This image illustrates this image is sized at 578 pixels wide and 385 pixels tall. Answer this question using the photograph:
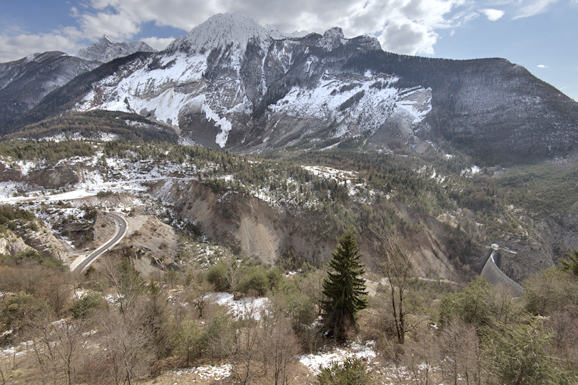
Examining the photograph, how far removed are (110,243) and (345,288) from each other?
134ft

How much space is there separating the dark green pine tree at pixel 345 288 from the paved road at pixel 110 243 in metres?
36.1

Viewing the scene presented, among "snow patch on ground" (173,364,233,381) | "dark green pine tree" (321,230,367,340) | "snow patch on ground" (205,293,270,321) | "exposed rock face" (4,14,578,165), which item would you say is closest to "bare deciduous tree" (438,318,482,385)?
"dark green pine tree" (321,230,367,340)

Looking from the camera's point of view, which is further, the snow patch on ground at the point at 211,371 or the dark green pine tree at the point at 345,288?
the dark green pine tree at the point at 345,288

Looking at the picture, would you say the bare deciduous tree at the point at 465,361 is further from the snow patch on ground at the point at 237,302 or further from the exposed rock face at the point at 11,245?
the exposed rock face at the point at 11,245

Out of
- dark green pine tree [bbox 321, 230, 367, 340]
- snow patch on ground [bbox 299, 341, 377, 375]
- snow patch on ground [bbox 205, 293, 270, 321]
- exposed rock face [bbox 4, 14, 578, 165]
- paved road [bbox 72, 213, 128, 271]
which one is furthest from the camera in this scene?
exposed rock face [bbox 4, 14, 578, 165]

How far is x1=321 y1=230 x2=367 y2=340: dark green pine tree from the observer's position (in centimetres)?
1972

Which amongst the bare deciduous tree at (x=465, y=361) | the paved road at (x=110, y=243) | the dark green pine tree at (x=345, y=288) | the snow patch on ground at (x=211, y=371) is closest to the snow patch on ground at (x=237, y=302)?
the dark green pine tree at (x=345, y=288)

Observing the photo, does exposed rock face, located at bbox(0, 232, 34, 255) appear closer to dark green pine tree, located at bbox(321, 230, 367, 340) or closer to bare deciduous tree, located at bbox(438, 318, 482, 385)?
dark green pine tree, located at bbox(321, 230, 367, 340)

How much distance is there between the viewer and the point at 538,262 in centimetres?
5569

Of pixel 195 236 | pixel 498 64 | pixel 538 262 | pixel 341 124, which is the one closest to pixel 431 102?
pixel 498 64

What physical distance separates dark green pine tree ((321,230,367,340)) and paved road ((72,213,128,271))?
36.1m

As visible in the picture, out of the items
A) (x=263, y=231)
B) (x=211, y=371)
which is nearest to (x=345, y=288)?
(x=211, y=371)

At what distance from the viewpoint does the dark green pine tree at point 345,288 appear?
19.7 m

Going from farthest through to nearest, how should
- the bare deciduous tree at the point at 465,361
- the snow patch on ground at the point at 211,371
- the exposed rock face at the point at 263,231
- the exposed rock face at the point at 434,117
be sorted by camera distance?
1. the exposed rock face at the point at 434,117
2. the exposed rock face at the point at 263,231
3. the snow patch on ground at the point at 211,371
4. the bare deciduous tree at the point at 465,361
